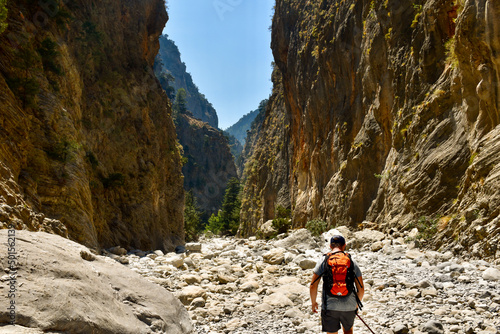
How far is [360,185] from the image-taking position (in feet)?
51.4

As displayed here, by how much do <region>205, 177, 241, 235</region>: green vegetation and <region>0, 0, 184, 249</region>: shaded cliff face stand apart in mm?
23604

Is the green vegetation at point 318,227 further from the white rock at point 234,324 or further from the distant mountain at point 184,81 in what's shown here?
the distant mountain at point 184,81

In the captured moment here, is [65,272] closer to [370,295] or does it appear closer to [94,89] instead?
[370,295]

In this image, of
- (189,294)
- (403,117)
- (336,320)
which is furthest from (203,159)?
(336,320)

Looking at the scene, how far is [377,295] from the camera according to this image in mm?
5664

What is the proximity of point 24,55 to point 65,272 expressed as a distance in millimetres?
10107

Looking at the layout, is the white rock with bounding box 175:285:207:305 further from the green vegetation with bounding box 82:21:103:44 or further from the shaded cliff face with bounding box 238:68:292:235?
the shaded cliff face with bounding box 238:68:292:235

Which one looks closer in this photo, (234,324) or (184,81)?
(234,324)

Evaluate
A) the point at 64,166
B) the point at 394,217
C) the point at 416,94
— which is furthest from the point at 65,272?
the point at 416,94

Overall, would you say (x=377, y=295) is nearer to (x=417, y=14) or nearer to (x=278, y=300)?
(x=278, y=300)

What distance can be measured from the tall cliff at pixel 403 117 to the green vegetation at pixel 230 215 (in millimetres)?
25525

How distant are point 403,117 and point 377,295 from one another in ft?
28.2

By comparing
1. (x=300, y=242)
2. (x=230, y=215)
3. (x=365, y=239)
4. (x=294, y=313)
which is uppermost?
(x=230, y=215)

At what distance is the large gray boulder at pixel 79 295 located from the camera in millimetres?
2535
